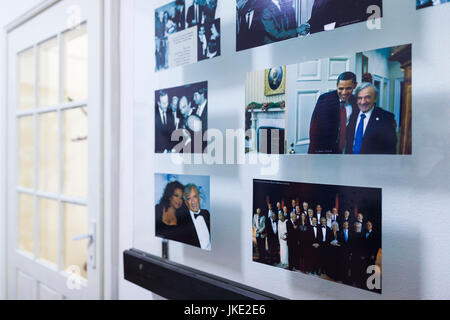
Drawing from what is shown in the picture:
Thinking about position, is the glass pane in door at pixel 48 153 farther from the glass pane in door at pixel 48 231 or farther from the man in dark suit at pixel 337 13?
the man in dark suit at pixel 337 13

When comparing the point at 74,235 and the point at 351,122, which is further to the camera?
the point at 74,235

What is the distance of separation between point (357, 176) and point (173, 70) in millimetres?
596

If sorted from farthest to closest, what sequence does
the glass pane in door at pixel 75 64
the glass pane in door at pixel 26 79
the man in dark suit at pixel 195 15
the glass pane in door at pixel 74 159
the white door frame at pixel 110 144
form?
the glass pane in door at pixel 26 79 → the glass pane in door at pixel 74 159 → the glass pane in door at pixel 75 64 → the white door frame at pixel 110 144 → the man in dark suit at pixel 195 15

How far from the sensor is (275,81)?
2.27 feet

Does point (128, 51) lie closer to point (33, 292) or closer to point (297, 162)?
point (297, 162)

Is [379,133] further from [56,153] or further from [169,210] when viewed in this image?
[56,153]

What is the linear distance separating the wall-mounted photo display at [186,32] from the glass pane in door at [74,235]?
821 millimetres

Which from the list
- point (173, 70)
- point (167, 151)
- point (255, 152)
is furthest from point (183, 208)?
point (173, 70)

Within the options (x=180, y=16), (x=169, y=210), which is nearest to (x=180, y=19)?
(x=180, y=16)

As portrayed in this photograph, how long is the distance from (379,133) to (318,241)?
25 centimetres

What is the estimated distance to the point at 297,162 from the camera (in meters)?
0.67

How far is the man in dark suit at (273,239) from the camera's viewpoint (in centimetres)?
70

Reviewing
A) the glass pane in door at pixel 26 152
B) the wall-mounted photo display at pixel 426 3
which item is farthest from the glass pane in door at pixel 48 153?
the wall-mounted photo display at pixel 426 3

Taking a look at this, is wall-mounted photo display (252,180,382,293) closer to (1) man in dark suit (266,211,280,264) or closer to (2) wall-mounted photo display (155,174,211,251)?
(1) man in dark suit (266,211,280,264)
